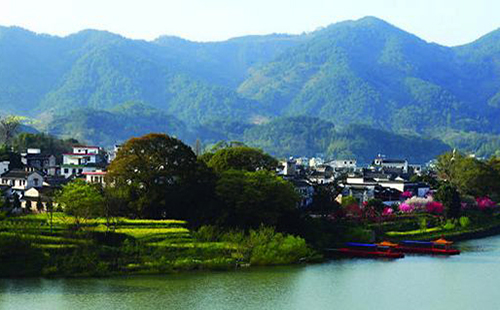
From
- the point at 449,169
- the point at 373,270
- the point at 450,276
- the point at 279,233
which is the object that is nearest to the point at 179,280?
the point at 279,233

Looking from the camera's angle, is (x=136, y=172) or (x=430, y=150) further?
(x=430, y=150)

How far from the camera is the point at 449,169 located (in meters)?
63.7

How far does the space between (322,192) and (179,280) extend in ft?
59.5

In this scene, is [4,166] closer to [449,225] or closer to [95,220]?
[95,220]

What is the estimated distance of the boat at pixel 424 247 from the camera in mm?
39594

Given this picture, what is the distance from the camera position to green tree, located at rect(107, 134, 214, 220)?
119ft

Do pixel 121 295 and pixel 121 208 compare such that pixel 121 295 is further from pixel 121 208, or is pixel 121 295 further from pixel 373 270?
pixel 373 270

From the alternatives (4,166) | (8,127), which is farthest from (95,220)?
(8,127)

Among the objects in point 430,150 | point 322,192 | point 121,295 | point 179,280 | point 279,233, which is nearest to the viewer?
point 121,295

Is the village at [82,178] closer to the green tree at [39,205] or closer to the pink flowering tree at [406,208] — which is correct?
the green tree at [39,205]

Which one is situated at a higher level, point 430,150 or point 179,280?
point 430,150

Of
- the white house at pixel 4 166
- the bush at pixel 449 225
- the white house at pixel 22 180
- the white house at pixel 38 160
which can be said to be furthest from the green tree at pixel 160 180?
the white house at pixel 38 160

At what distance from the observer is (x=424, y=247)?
4066cm

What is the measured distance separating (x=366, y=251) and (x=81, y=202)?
48.9 ft
